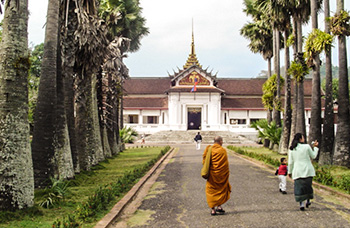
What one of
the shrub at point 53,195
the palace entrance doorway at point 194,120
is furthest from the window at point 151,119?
the shrub at point 53,195

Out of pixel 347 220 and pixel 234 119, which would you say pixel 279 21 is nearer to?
pixel 347 220

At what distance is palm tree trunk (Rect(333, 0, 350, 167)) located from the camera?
1347 centimetres

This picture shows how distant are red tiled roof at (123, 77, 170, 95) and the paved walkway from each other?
45.3 m

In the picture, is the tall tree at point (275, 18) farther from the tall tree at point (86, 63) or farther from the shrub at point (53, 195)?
the shrub at point (53, 195)

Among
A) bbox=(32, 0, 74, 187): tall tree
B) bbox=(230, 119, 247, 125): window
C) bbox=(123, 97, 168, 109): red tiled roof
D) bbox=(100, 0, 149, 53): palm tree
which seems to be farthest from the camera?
bbox=(123, 97, 168, 109): red tiled roof

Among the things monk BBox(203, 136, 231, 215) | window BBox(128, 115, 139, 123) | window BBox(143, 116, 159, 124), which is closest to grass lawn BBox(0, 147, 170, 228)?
monk BBox(203, 136, 231, 215)

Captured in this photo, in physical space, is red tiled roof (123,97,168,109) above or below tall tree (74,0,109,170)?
above

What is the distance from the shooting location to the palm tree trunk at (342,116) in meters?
13.5

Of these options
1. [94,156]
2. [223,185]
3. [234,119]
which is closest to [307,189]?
[223,185]

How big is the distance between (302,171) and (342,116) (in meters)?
7.45

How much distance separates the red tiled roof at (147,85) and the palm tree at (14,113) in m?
48.1

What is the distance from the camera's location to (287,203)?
823 cm

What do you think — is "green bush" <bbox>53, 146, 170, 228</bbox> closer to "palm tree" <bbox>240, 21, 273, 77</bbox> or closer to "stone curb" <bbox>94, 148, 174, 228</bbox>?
"stone curb" <bbox>94, 148, 174, 228</bbox>

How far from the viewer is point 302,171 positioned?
7461 mm
